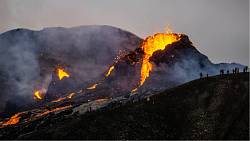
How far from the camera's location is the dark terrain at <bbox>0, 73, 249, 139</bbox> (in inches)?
2697

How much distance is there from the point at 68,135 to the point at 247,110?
34826 millimetres

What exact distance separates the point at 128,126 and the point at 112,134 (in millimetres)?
4372

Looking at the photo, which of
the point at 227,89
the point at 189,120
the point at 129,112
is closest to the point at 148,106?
the point at 129,112

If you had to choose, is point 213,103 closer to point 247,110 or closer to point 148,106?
point 247,110

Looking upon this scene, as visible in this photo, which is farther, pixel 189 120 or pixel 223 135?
pixel 189 120

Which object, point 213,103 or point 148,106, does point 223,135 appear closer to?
point 213,103

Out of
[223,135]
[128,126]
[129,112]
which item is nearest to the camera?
[223,135]

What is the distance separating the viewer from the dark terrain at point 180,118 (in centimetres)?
6850

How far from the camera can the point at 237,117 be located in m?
69.2

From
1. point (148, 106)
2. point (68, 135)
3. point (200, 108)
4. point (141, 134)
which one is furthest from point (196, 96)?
point (68, 135)

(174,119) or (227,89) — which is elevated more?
(227,89)

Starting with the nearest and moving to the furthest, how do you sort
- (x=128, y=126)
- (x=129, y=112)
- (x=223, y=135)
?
(x=223, y=135)
(x=128, y=126)
(x=129, y=112)

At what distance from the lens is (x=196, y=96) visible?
80.6 meters

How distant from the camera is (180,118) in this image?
7531cm
